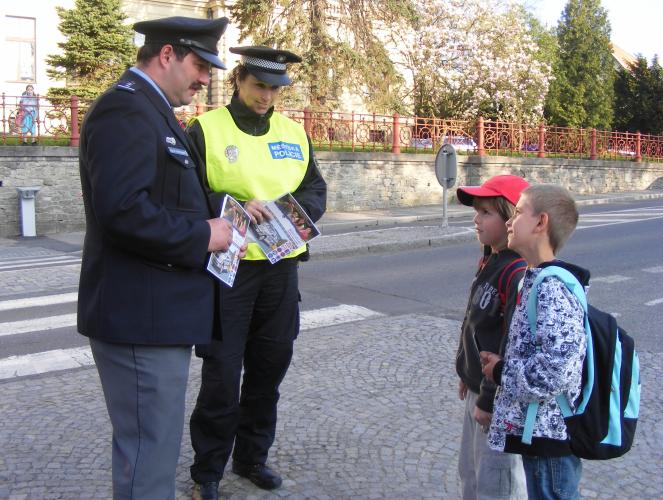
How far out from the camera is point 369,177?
68.8 feet

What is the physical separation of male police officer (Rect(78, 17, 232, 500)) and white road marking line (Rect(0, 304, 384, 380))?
370 centimetres

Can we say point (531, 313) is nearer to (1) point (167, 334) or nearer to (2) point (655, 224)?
(1) point (167, 334)

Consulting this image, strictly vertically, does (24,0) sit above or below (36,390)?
above

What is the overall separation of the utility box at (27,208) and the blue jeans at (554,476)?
48.1 ft

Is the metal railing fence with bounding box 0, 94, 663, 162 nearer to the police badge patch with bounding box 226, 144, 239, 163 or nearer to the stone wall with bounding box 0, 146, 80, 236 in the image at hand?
the stone wall with bounding box 0, 146, 80, 236

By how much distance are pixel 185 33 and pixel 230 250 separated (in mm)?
785

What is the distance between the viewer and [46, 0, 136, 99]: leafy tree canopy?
23.2 meters

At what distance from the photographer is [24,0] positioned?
25.7m

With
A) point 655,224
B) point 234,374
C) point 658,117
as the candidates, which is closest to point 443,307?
point 234,374

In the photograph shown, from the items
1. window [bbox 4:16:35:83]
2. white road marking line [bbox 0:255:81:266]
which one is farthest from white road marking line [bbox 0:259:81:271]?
window [bbox 4:16:35:83]

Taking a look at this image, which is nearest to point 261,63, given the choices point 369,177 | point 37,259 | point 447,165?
point 37,259

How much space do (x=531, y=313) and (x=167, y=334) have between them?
1209 mm

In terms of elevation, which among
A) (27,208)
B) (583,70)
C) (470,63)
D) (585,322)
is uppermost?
(583,70)

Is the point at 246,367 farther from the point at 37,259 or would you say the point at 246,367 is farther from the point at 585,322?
the point at 37,259
